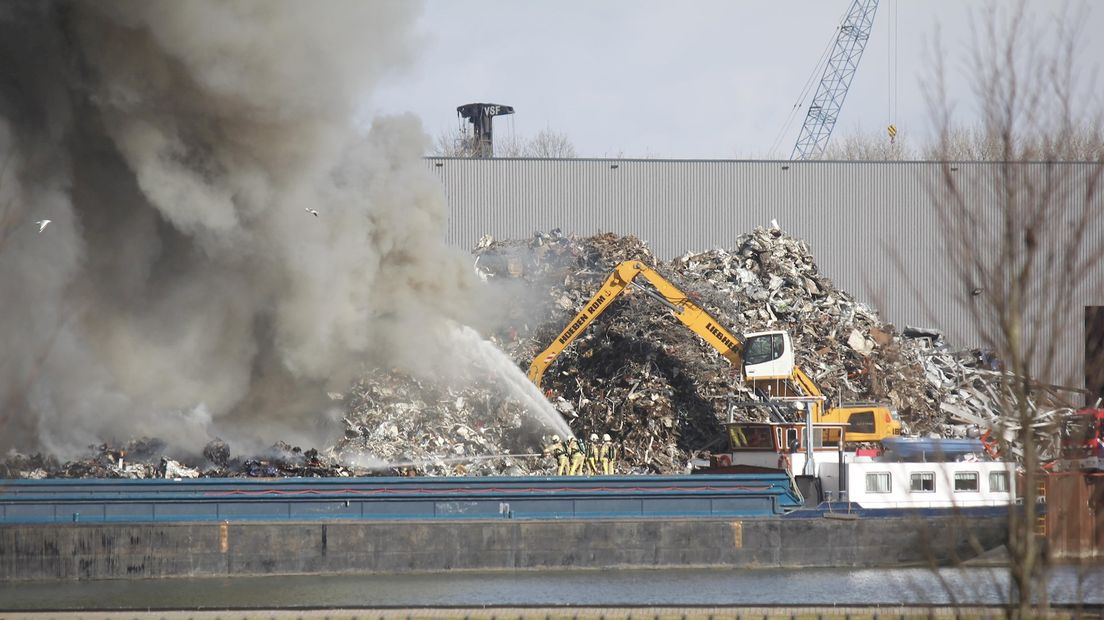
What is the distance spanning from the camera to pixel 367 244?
110 ft

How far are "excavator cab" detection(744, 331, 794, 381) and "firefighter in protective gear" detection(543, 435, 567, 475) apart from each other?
15.3 feet

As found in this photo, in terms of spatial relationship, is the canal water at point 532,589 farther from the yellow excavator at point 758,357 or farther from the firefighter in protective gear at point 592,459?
the firefighter in protective gear at point 592,459

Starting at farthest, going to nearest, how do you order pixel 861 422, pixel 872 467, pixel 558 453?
pixel 558 453, pixel 861 422, pixel 872 467

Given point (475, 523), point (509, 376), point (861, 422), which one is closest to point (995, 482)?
point (861, 422)

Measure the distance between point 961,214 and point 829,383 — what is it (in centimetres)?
2729

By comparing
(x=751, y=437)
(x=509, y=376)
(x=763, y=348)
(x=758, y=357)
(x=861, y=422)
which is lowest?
(x=751, y=437)

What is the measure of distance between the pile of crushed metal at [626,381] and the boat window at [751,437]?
1171 mm

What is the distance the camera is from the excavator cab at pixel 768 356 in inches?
1089

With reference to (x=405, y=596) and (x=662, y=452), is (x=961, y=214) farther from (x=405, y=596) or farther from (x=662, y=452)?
(x=662, y=452)

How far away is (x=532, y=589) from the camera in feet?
74.6

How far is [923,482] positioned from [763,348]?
4484mm

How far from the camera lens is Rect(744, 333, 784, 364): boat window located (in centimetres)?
2778

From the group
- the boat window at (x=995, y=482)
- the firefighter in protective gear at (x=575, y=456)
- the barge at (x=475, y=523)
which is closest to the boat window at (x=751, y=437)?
the barge at (x=475, y=523)

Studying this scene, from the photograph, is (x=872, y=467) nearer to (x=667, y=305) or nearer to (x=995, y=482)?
(x=995, y=482)
